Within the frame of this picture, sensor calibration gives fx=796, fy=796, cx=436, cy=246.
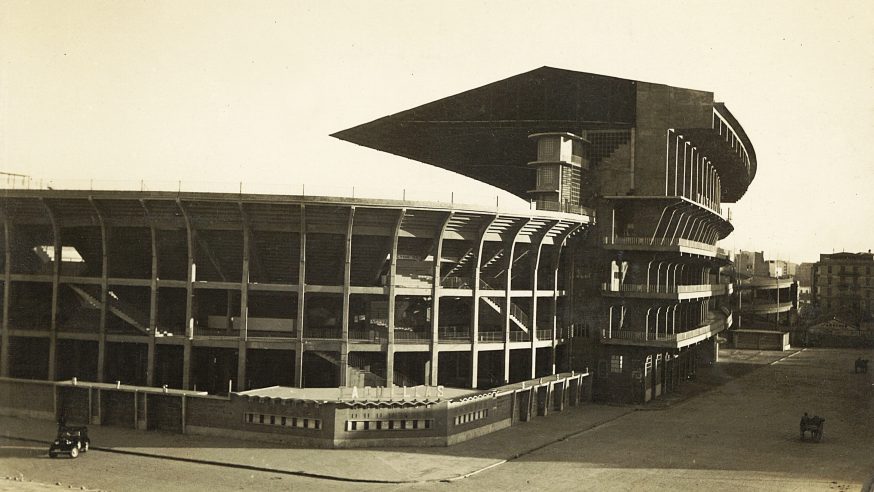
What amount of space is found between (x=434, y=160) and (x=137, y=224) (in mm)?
28164

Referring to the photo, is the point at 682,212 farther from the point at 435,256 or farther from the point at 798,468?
the point at 798,468

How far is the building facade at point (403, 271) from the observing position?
3988 centimetres

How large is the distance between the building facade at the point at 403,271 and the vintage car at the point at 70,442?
9.17 metres

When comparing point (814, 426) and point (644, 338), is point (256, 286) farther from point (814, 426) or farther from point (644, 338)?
point (814, 426)

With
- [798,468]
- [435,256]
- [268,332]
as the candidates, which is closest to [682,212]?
[435,256]

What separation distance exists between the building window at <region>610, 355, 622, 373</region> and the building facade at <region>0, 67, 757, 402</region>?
85 mm

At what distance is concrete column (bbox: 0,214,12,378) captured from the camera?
42375 millimetres

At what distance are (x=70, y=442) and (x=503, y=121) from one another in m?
33.0

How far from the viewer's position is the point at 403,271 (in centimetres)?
4419

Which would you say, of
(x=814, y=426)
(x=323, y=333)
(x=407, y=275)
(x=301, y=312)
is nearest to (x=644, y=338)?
(x=814, y=426)

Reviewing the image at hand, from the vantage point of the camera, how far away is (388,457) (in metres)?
30.5

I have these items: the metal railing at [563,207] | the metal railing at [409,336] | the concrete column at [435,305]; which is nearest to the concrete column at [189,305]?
the metal railing at [409,336]

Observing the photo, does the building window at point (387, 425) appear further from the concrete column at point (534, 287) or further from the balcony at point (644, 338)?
the balcony at point (644, 338)

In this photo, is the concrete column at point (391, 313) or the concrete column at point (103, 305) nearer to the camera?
the concrete column at point (391, 313)
